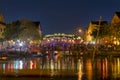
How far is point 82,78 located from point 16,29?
106m

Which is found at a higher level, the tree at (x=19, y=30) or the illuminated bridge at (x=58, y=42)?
the tree at (x=19, y=30)

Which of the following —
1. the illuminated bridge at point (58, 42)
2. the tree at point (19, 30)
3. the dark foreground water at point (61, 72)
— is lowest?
the dark foreground water at point (61, 72)

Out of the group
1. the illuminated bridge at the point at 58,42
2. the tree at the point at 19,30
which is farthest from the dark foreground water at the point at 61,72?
the tree at the point at 19,30

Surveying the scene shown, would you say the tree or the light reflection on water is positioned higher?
the tree

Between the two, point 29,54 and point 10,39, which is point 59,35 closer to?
point 10,39

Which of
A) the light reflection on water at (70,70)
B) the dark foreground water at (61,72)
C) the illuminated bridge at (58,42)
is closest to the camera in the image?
the dark foreground water at (61,72)

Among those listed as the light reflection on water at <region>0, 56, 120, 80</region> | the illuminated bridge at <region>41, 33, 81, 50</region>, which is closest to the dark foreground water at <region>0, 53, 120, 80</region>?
the light reflection on water at <region>0, 56, 120, 80</region>

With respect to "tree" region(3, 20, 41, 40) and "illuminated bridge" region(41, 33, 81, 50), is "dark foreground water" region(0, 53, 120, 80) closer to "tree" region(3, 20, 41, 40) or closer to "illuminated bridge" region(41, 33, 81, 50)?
"illuminated bridge" region(41, 33, 81, 50)

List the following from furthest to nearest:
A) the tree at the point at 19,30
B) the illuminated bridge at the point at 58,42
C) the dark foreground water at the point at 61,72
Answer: the tree at the point at 19,30 < the illuminated bridge at the point at 58,42 < the dark foreground water at the point at 61,72

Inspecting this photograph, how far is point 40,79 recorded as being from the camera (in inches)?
1115

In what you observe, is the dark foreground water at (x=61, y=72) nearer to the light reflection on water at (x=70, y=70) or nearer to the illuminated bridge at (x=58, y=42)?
the light reflection on water at (x=70, y=70)

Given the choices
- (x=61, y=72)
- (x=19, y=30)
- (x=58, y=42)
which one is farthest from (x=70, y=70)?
(x=19, y=30)

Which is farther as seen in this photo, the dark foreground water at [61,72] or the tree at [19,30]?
the tree at [19,30]

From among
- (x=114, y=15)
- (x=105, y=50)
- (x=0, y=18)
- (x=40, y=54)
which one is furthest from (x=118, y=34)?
(x=0, y=18)
